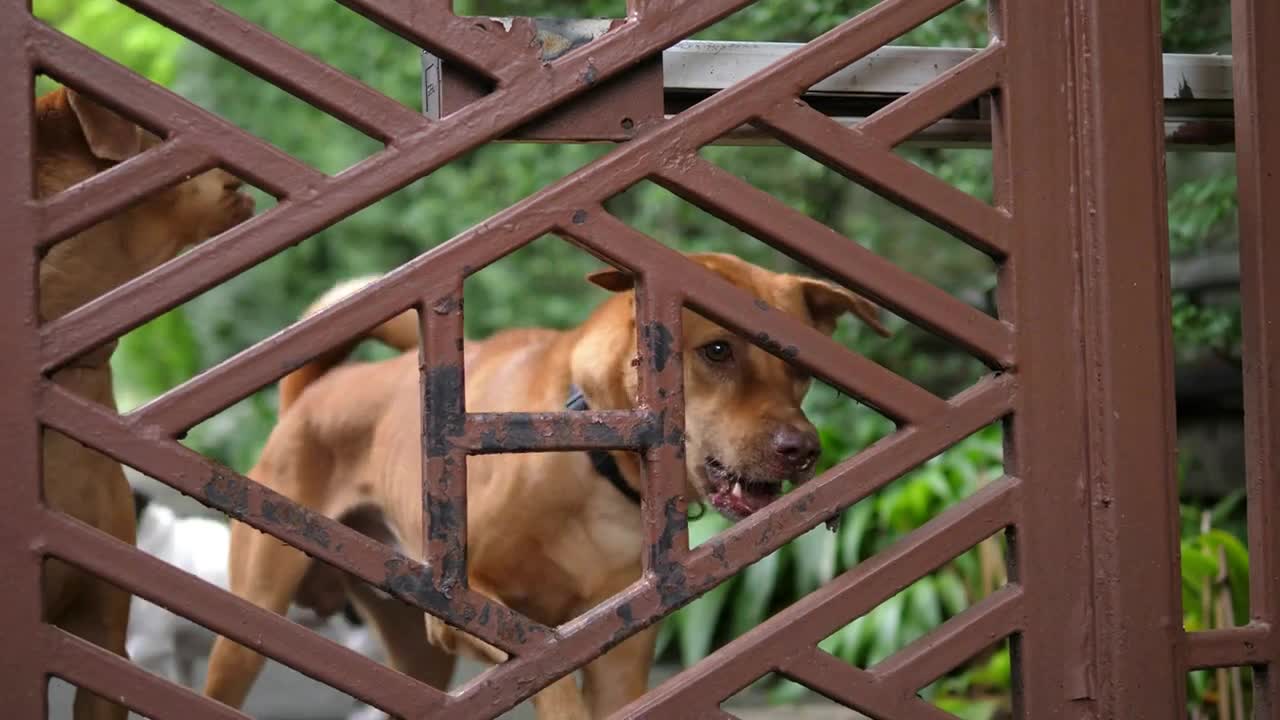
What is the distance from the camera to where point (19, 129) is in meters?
1.74

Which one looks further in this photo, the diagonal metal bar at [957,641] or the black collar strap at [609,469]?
the black collar strap at [609,469]

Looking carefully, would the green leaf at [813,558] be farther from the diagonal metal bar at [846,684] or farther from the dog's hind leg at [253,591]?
the diagonal metal bar at [846,684]

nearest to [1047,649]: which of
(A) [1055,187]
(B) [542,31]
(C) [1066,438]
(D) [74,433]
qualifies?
(C) [1066,438]

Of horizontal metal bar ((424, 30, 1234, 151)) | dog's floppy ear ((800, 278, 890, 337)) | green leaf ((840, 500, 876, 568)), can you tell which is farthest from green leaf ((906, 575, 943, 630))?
horizontal metal bar ((424, 30, 1234, 151))

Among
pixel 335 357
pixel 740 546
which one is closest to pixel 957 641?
pixel 740 546

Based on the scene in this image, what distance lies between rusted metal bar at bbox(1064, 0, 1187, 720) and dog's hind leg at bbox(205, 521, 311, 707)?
2511mm

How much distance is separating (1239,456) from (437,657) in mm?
3200

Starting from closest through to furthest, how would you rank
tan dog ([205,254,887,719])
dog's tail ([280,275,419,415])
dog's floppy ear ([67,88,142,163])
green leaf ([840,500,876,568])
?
1. dog's floppy ear ([67,88,142,163])
2. tan dog ([205,254,887,719])
3. dog's tail ([280,275,419,415])
4. green leaf ([840,500,876,568])

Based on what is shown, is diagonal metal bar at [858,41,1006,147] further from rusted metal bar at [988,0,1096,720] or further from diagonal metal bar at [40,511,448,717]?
diagonal metal bar at [40,511,448,717]

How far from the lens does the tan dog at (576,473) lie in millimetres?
3148

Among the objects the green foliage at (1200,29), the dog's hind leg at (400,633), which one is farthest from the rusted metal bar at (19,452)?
the green foliage at (1200,29)

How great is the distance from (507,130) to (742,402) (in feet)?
4.65

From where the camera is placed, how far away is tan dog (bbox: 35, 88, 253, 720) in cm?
277

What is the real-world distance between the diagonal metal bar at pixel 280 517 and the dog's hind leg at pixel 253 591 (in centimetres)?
218
